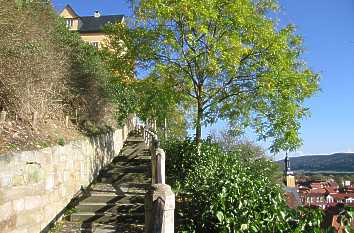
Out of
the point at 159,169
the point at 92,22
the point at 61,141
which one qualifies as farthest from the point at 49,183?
the point at 92,22

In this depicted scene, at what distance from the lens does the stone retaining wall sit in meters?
7.25

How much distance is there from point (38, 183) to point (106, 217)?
2367mm

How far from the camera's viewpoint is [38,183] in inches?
331

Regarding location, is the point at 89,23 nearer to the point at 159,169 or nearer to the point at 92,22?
the point at 92,22

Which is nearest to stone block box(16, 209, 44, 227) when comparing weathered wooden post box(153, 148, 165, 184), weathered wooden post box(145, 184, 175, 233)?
weathered wooden post box(153, 148, 165, 184)

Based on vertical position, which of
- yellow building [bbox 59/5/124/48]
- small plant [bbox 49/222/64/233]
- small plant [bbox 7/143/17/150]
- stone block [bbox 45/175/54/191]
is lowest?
small plant [bbox 49/222/64/233]

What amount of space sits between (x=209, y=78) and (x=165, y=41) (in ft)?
6.95

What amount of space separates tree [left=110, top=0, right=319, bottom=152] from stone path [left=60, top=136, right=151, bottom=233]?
2.88 meters

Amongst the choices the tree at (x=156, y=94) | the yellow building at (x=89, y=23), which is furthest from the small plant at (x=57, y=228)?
the yellow building at (x=89, y=23)

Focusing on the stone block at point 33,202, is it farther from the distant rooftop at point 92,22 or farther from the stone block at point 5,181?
the distant rooftop at point 92,22

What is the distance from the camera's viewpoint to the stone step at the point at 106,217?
33.3 ft

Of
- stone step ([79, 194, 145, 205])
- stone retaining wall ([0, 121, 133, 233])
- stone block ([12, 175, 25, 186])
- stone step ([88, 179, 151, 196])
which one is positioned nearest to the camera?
stone retaining wall ([0, 121, 133, 233])

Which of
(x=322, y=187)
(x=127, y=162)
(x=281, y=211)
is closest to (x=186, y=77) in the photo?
(x=127, y=162)

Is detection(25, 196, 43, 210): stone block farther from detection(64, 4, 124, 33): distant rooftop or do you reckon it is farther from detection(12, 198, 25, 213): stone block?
detection(64, 4, 124, 33): distant rooftop
